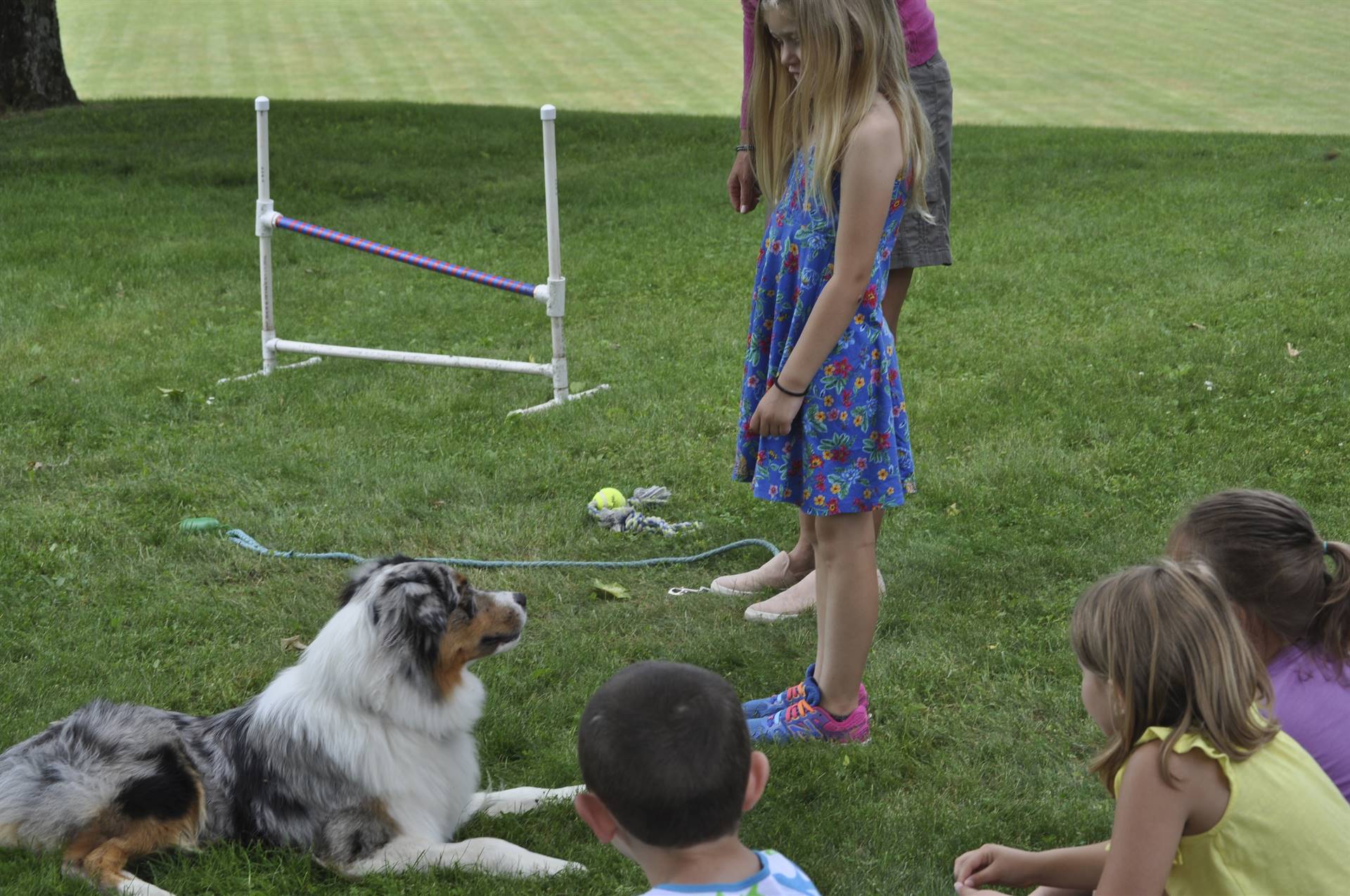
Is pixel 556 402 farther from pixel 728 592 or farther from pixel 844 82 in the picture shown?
pixel 844 82

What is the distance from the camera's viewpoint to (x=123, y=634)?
14.2ft

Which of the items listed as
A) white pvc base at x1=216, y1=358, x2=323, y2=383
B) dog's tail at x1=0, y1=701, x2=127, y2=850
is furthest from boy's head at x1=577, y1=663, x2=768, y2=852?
white pvc base at x1=216, y1=358, x2=323, y2=383

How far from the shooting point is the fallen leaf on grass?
15.3 ft

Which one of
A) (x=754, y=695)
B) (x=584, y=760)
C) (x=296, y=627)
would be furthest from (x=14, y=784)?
(x=754, y=695)

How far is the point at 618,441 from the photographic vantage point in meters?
6.11

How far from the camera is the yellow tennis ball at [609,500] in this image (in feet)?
17.5

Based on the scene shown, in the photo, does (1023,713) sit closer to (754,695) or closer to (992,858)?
(754,695)

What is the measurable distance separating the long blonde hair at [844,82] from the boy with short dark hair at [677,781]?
1670 mm

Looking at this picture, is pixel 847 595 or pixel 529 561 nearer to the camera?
pixel 847 595

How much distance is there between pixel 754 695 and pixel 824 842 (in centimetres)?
85

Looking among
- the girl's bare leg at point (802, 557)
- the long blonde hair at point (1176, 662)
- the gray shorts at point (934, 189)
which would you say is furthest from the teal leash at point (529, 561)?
the long blonde hair at point (1176, 662)

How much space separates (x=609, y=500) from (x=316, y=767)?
237cm

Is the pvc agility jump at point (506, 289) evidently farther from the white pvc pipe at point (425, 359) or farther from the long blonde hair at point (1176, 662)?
the long blonde hair at point (1176, 662)

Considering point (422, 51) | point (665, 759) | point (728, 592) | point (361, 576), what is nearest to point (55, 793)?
point (361, 576)
